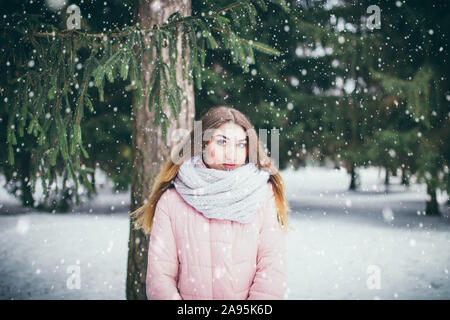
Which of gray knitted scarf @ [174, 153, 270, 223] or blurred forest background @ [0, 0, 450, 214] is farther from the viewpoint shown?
blurred forest background @ [0, 0, 450, 214]

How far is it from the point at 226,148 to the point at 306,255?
17.4ft

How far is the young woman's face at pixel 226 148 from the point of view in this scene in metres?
2.03

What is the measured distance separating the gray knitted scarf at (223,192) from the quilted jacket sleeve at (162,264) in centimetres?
21

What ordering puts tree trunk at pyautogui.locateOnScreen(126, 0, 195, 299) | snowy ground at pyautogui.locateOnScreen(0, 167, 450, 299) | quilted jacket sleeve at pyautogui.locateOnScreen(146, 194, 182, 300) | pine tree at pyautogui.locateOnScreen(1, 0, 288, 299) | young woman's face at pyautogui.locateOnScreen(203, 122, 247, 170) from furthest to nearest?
1. snowy ground at pyautogui.locateOnScreen(0, 167, 450, 299)
2. tree trunk at pyautogui.locateOnScreen(126, 0, 195, 299)
3. pine tree at pyautogui.locateOnScreen(1, 0, 288, 299)
4. young woman's face at pyautogui.locateOnScreen(203, 122, 247, 170)
5. quilted jacket sleeve at pyautogui.locateOnScreen(146, 194, 182, 300)

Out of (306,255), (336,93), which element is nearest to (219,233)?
(306,255)

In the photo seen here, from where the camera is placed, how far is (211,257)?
1.88 meters

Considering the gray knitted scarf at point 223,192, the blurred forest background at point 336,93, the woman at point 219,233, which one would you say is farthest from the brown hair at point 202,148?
the blurred forest background at point 336,93

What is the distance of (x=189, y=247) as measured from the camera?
1893mm

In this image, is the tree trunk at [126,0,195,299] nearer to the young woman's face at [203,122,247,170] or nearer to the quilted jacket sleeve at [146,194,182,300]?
the young woman's face at [203,122,247,170]

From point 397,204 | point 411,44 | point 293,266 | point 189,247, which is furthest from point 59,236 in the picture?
point 397,204

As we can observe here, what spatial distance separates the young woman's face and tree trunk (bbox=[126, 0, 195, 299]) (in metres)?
1.30

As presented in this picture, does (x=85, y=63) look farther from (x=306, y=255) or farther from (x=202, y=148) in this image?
(x=306, y=255)

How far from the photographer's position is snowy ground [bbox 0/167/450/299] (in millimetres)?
4961

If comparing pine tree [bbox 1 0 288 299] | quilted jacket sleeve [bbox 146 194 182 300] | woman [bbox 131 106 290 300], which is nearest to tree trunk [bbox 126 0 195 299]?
pine tree [bbox 1 0 288 299]
